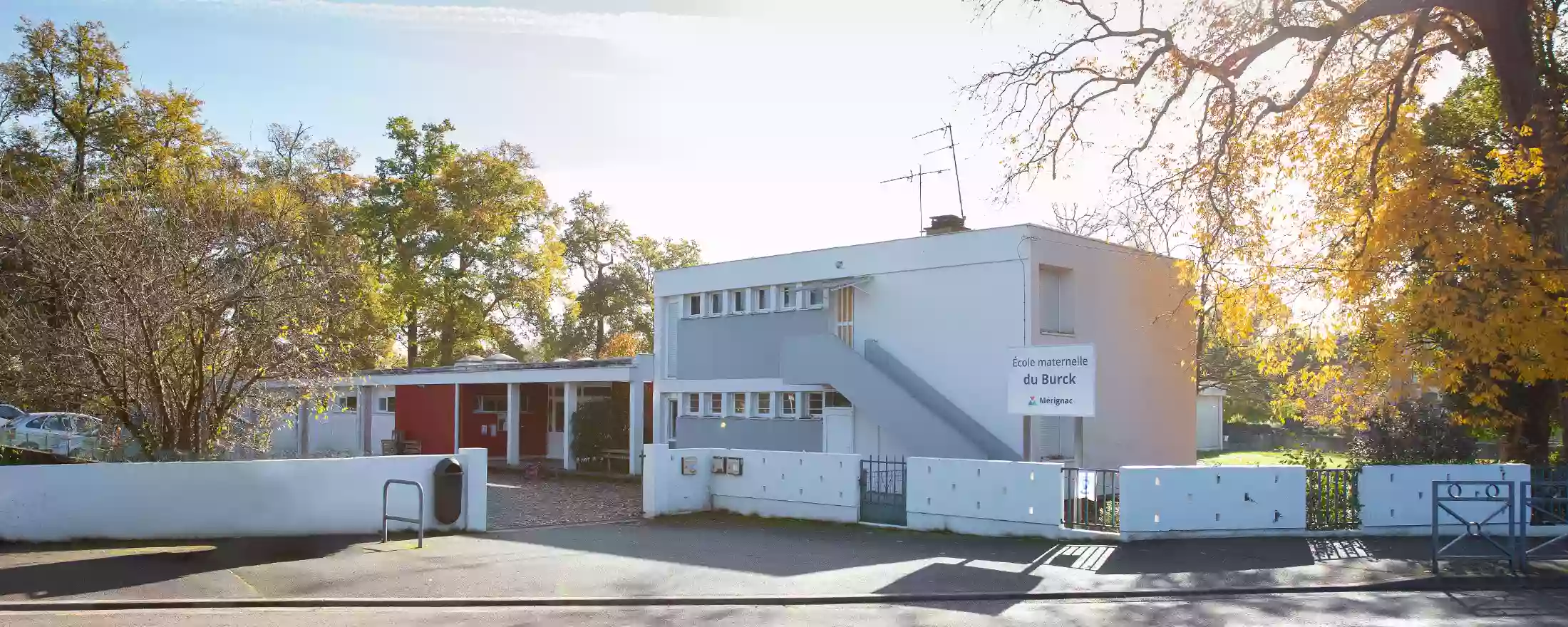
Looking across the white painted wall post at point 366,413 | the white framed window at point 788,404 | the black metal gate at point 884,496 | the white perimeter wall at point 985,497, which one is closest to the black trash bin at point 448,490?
the black metal gate at point 884,496

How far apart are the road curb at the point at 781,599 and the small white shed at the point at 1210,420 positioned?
145 feet

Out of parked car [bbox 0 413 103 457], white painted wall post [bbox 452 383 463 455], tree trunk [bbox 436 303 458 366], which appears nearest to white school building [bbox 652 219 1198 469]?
white painted wall post [bbox 452 383 463 455]

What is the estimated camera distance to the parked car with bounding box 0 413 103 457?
79.7 feet

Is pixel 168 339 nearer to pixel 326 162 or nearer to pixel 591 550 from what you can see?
pixel 591 550

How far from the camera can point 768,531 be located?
1627 cm

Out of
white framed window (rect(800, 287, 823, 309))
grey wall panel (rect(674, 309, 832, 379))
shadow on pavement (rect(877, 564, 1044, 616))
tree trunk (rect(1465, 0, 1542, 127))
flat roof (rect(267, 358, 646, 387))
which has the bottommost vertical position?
shadow on pavement (rect(877, 564, 1044, 616))

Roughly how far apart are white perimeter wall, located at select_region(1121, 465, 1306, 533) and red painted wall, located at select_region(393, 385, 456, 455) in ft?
87.0

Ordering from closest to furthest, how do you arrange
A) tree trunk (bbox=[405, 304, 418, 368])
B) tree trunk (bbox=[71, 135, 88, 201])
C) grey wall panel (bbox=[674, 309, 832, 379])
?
grey wall panel (bbox=[674, 309, 832, 379])
tree trunk (bbox=[71, 135, 88, 201])
tree trunk (bbox=[405, 304, 418, 368])

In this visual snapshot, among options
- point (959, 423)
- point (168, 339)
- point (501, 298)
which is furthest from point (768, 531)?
point (501, 298)

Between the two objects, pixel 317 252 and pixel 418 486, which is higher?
pixel 317 252

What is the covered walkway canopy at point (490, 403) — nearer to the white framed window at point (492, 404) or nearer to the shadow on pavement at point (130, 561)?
the white framed window at point (492, 404)

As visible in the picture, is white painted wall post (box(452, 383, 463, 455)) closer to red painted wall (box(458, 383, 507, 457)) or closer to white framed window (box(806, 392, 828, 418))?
red painted wall (box(458, 383, 507, 457))

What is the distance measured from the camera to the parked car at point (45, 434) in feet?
79.7

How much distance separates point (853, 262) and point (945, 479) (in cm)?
955
